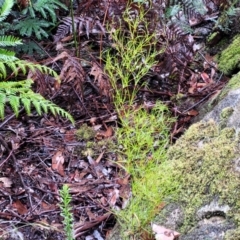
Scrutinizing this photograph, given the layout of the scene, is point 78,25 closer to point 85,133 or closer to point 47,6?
point 47,6

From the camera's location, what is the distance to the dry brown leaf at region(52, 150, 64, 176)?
2.44 meters

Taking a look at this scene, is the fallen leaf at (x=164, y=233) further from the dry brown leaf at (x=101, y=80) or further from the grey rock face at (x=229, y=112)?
the dry brown leaf at (x=101, y=80)

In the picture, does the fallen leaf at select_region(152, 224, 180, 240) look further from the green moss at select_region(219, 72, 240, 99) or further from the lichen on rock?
the green moss at select_region(219, 72, 240, 99)

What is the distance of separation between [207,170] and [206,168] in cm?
1

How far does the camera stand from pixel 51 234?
6.80ft

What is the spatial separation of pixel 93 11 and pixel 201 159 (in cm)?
→ 149

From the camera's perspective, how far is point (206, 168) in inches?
71.6

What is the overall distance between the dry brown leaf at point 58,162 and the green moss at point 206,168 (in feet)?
2.35

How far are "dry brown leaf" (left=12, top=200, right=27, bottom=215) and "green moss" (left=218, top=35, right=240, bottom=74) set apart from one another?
5.56 feet

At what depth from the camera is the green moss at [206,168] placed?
1.70 meters

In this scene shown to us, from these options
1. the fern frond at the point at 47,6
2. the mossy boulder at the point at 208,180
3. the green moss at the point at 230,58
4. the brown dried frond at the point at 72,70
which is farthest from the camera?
the green moss at the point at 230,58

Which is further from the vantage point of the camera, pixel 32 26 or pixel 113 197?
pixel 32 26

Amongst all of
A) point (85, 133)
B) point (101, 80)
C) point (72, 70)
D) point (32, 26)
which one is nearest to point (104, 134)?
point (85, 133)

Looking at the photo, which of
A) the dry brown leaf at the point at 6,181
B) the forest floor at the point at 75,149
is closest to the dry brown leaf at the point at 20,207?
the forest floor at the point at 75,149
